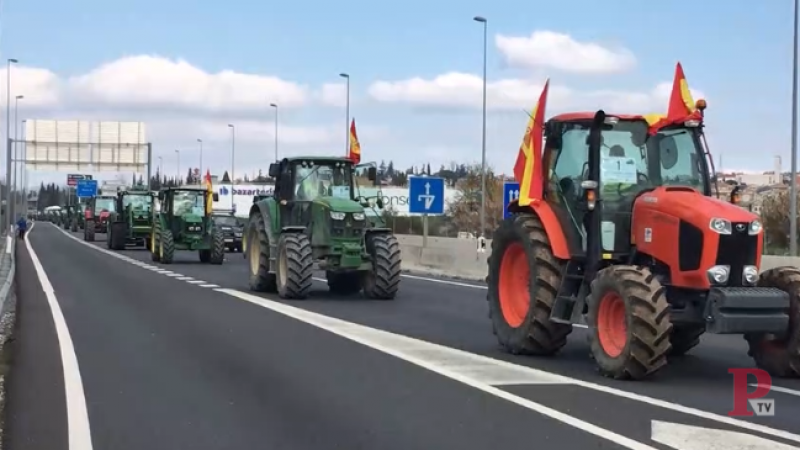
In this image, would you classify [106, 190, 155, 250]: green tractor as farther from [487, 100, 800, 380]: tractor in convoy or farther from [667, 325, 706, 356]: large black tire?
[667, 325, 706, 356]: large black tire

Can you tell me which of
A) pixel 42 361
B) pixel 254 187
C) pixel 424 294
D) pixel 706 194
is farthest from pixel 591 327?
pixel 254 187

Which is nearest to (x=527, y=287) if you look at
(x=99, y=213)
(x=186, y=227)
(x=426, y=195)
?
(x=426, y=195)

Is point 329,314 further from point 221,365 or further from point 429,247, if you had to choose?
point 429,247

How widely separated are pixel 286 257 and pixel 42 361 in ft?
28.6

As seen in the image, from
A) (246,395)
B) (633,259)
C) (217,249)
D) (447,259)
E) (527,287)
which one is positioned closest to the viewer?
(246,395)

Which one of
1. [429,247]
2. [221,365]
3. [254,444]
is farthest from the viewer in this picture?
[429,247]

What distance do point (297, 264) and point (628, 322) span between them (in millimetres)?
10997

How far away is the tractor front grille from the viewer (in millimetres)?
10328

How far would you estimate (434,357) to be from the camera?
497 inches

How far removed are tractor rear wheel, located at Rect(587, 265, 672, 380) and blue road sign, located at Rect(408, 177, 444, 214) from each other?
2148 cm

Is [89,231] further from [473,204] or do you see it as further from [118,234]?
[473,204]

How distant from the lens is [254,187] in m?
102

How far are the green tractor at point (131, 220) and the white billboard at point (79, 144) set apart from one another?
20390 mm

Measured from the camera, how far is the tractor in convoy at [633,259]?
1030 cm
